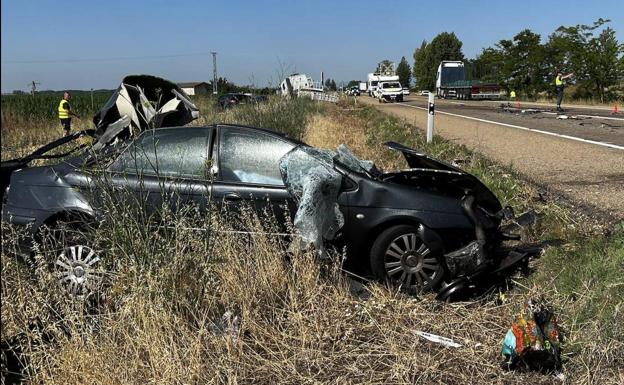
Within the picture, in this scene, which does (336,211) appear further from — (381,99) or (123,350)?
(381,99)

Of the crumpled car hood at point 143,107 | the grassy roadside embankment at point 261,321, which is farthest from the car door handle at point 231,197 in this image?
the crumpled car hood at point 143,107

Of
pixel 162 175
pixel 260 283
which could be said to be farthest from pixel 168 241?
pixel 162 175

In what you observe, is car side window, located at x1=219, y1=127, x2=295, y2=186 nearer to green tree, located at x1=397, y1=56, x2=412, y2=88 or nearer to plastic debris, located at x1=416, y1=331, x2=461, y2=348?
plastic debris, located at x1=416, y1=331, x2=461, y2=348

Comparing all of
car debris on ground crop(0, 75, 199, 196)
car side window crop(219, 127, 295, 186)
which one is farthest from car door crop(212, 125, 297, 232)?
car debris on ground crop(0, 75, 199, 196)

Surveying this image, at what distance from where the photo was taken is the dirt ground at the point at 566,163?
7.50 meters

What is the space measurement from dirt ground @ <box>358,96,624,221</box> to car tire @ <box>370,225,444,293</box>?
9.28 feet

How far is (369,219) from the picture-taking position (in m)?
4.86

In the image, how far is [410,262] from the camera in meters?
4.83

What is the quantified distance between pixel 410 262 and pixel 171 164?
2.34 metres

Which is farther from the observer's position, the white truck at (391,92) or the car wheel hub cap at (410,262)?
the white truck at (391,92)

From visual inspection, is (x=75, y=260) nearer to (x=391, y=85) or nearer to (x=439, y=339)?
(x=439, y=339)

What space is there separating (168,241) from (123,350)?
0.79 m

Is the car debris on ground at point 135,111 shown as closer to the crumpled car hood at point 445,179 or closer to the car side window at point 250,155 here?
the car side window at point 250,155

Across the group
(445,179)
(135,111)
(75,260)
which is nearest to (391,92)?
(135,111)
